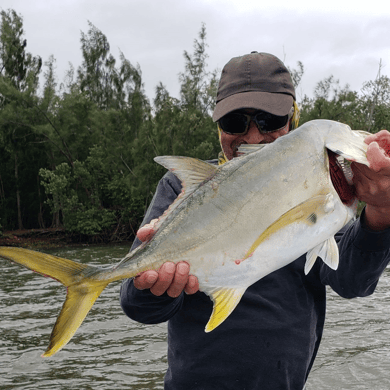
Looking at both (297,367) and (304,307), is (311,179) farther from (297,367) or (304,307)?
(297,367)

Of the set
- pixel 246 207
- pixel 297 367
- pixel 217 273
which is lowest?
pixel 297 367

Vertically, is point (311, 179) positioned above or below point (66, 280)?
above

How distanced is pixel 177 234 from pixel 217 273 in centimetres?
24

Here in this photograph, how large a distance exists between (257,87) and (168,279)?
135cm

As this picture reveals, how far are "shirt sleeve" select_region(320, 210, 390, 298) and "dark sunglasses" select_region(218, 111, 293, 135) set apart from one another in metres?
0.75

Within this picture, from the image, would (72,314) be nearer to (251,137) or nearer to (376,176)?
(376,176)

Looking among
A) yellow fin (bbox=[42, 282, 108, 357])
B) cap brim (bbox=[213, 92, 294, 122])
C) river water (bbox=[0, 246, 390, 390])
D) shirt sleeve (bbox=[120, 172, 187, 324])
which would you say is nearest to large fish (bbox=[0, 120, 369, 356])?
yellow fin (bbox=[42, 282, 108, 357])

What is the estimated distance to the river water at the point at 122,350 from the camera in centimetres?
678

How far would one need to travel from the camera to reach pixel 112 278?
2008 millimetres

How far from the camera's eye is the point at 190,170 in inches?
83.7

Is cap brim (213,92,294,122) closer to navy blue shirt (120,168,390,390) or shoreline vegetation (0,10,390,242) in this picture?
navy blue shirt (120,168,390,390)

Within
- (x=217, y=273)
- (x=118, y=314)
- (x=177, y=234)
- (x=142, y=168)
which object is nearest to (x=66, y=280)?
(x=177, y=234)

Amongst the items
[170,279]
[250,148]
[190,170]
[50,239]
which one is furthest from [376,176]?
[50,239]

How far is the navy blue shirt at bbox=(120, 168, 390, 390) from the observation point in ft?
7.84
